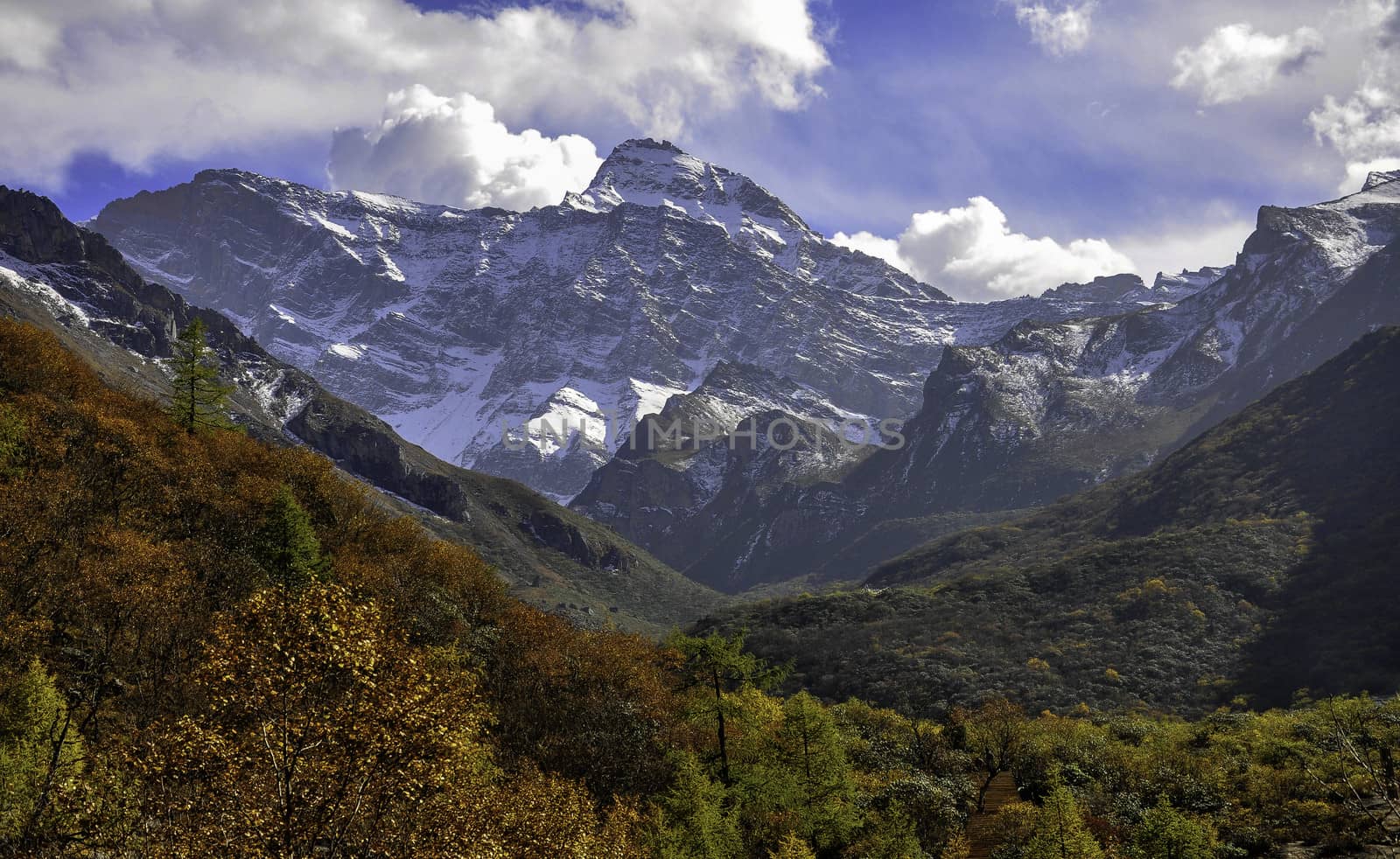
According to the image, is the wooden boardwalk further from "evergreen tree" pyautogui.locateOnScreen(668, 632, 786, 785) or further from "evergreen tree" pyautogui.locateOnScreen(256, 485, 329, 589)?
"evergreen tree" pyautogui.locateOnScreen(256, 485, 329, 589)

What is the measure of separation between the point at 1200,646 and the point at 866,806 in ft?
335

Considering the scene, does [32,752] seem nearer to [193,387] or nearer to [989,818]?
[989,818]

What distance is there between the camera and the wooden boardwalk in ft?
183

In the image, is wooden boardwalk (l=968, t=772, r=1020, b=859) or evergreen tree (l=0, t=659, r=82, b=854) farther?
wooden boardwalk (l=968, t=772, r=1020, b=859)

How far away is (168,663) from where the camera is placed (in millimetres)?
47250

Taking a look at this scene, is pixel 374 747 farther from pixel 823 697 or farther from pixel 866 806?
pixel 823 697

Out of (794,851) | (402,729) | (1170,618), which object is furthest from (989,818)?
(1170,618)

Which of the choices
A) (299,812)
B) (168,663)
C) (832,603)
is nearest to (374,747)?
(299,812)

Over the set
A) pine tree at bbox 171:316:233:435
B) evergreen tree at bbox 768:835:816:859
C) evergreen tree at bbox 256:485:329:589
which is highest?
pine tree at bbox 171:316:233:435

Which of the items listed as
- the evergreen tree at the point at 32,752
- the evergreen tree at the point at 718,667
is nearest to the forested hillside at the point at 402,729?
the evergreen tree at the point at 32,752

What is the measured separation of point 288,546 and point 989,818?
187 ft

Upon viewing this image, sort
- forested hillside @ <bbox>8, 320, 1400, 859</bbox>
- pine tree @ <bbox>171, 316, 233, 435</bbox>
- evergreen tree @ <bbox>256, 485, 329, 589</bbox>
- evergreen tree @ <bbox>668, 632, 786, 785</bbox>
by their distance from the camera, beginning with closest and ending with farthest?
forested hillside @ <bbox>8, 320, 1400, 859</bbox> → evergreen tree @ <bbox>668, 632, 786, 785</bbox> → evergreen tree @ <bbox>256, 485, 329, 589</bbox> → pine tree @ <bbox>171, 316, 233, 435</bbox>

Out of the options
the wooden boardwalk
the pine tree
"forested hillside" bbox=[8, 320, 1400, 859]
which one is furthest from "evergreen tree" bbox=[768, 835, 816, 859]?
the pine tree

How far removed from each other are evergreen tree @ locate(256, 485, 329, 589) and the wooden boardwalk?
5155 centimetres
